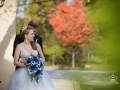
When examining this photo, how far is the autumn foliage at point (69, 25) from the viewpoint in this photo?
2287 millimetres

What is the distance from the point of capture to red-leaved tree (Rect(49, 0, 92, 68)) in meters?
2.29

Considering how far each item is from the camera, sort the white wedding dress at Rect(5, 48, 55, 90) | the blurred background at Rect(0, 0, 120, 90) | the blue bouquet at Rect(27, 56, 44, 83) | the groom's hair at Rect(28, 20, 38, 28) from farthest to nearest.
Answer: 1. the blurred background at Rect(0, 0, 120, 90)
2. the groom's hair at Rect(28, 20, 38, 28)
3. the white wedding dress at Rect(5, 48, 55, 90)
4. the blue bouquet at Rect(27, 56, 44, 83)

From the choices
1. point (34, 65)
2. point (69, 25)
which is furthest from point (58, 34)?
point (34, 65)

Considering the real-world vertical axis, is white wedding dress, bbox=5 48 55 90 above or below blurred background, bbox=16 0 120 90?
below

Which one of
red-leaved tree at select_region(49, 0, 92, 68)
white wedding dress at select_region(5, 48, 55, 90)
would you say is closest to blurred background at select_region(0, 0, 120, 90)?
red-leaved tree at select_region(49, 0, 92, 68)

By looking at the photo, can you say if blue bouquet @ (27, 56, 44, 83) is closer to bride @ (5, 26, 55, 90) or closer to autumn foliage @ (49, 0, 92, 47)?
bride @ (5, 26, 55, 90)

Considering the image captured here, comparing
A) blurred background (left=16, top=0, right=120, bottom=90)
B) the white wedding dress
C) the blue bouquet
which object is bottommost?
the white wedding dress

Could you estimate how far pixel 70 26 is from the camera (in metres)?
2.43

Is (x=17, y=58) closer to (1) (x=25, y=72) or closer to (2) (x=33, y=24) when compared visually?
(1) (x=25, y=72)

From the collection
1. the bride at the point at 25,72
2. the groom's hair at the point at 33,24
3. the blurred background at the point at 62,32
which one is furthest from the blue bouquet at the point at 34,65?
the blurred background at the point at 62,32

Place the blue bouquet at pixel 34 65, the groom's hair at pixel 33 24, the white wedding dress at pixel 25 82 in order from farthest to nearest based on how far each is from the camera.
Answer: the groom's hair at pixel 33 24, the white wedding dress at pixel 25 82, the blue bouquet at pixel 34 65

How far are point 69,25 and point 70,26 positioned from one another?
0.06ft

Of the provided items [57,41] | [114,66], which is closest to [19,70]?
[57,41]

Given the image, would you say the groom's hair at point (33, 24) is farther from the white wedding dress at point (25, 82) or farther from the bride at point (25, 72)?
the white wedding dress at point (25, 82)
